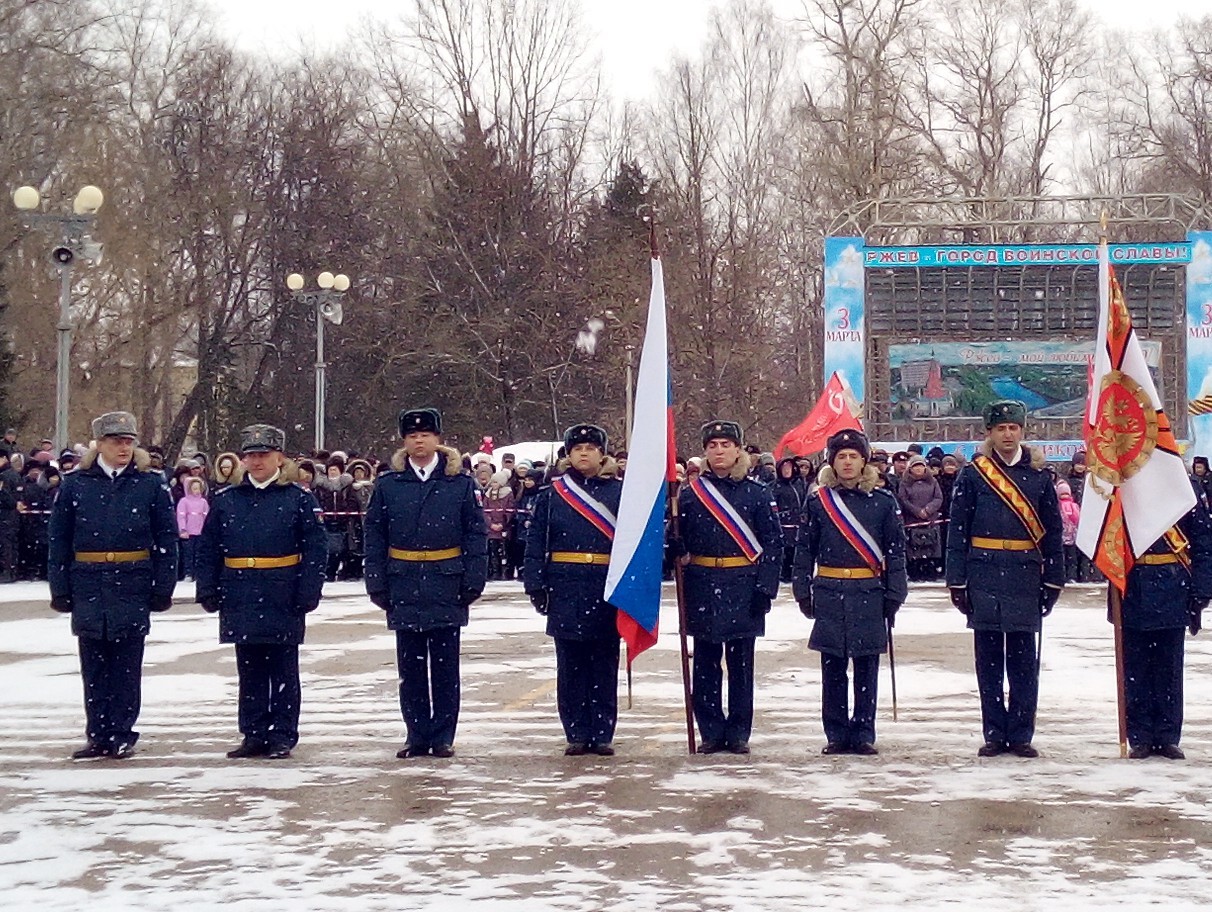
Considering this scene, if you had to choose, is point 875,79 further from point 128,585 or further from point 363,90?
point 128,585

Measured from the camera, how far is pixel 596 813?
7.75 meters

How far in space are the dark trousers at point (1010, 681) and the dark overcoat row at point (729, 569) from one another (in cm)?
120

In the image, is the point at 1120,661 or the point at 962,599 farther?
the point at 962,599

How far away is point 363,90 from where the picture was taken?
5147 cm

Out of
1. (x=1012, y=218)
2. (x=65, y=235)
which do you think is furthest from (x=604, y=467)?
(x=1012, y=218)

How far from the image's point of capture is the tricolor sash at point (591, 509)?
9719mm

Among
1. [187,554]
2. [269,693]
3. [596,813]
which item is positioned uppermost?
[187,554]

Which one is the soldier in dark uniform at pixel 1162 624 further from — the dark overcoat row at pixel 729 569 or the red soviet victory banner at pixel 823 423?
the red soviet victory banner at pixel 823 423

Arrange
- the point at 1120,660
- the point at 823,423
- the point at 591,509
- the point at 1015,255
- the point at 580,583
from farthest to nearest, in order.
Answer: the point at 1015,255 → the point at 823,423 → the point at 591,509 → the point at 580,583 → the point at 1120,660

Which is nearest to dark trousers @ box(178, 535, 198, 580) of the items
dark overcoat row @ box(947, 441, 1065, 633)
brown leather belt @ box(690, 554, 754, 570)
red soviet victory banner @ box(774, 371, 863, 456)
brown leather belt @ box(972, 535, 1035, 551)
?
red soviet victory banner @ box(774, 371, 863, 456)

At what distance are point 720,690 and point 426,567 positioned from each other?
177cm

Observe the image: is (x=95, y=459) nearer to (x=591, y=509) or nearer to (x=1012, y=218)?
(x=591, y=509)

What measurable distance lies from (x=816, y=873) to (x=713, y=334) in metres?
38.9

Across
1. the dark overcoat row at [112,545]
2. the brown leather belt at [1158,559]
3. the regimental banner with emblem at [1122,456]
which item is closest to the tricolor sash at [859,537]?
the regimental banner with emblem at [1122,456]
